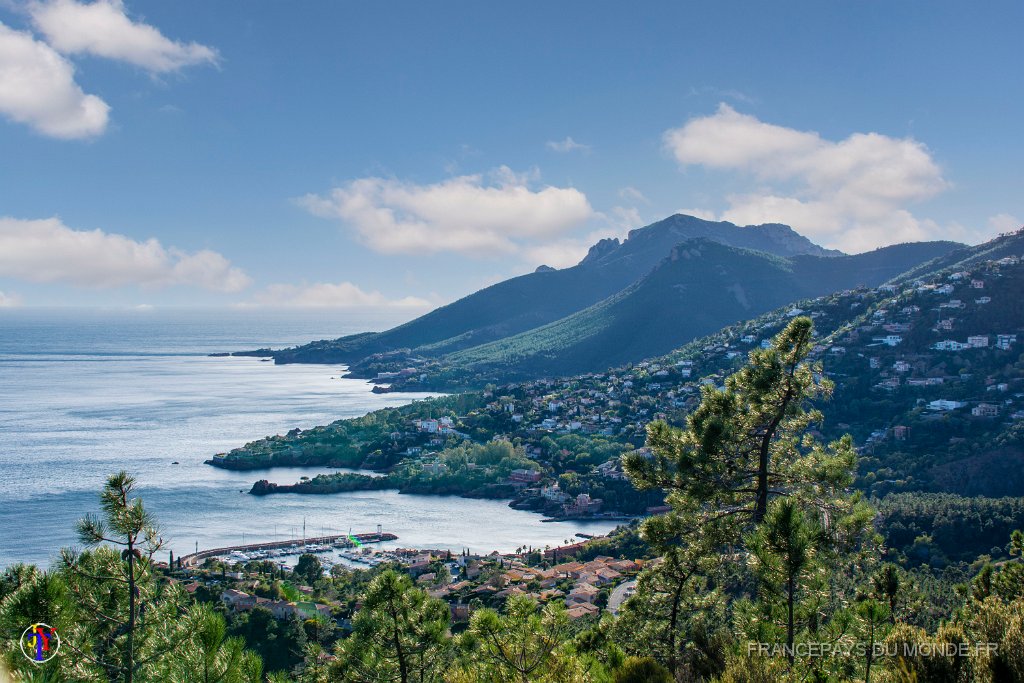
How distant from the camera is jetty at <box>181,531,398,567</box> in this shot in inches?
1040

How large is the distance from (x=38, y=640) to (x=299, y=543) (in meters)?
27.4

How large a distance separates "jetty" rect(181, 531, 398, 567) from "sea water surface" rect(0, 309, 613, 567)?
97 cm

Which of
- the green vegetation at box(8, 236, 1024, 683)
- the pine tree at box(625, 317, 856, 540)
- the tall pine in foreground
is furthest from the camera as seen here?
the pine tree at box(625, 317, 856, 540)

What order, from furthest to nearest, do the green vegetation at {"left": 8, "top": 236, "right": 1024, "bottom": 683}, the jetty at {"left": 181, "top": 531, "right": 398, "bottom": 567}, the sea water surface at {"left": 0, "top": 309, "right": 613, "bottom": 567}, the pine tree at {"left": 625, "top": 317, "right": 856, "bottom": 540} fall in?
the sea water surface at {"left": 0, "top": 309, "right": 613, "bottom": 567} → the jetty at {"left": 181, "top": 531, "right": 398, "bottom": 567} → the pine tree at {"left": 625, "top": 317, "right": 856, "bottom": 540} → the green vegetation at {"left": 8, "top": 236, "right": 1024, "bottom": 683}

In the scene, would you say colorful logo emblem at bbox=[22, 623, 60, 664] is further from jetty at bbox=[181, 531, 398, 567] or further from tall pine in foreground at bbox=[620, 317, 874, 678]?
jetty at bbox=[181, 531, 398, 567]

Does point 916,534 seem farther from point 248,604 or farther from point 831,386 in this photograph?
point 831,386

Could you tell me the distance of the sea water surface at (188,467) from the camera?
30547 mm

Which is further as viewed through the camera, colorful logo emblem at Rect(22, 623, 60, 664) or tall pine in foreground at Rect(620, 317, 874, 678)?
tall pine in foreground at Rect(620, 317, 874, 678)

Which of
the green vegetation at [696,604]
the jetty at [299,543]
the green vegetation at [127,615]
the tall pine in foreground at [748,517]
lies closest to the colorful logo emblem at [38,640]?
the green vegetation at [696,604]

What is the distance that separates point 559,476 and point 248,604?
22.4 metres

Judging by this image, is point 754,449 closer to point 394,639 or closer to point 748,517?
point 748,517

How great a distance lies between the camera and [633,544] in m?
26.3

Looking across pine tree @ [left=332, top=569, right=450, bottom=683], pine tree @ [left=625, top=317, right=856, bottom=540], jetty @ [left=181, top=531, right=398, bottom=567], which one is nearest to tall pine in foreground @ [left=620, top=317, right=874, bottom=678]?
pine tree @ [left=625, top=317, right=856, bottom=540]

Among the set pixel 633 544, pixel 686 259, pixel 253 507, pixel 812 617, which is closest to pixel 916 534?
pixel 633 544
